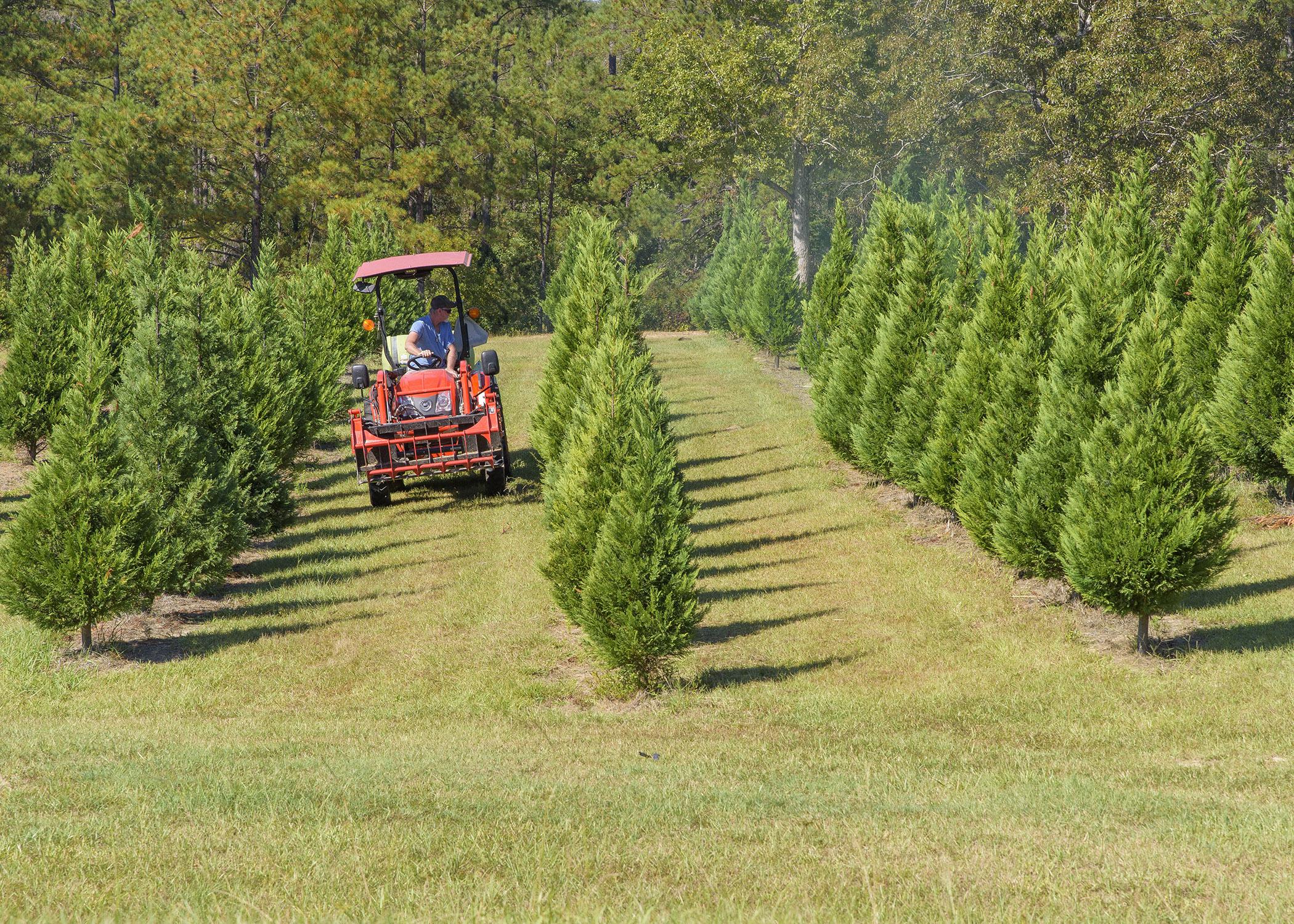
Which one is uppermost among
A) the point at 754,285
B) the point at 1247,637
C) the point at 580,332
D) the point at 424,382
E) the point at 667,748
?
the point at 754,285

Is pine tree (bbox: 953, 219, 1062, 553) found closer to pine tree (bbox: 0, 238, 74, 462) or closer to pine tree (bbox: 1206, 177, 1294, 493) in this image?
pine tree (bbox: 1206, 177, 1294, 493)

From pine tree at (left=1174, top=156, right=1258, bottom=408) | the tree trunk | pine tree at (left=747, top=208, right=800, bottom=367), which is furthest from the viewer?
the tree trunk

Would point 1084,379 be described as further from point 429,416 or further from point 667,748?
point 429,416

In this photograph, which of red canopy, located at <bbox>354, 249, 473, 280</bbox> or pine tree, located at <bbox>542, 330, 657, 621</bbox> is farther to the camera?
red canopy, located at <bbox>354, 249, 473, 280</bbox>

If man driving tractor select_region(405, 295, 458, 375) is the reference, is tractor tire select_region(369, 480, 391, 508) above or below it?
below

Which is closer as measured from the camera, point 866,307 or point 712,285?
point 866,307

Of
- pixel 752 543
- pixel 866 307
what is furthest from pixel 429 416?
pixel 866 307

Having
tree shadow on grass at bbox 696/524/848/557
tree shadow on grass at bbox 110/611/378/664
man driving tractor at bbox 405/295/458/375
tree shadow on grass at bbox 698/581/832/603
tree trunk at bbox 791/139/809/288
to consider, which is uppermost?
tree trunk at bbox 791/139/809/288

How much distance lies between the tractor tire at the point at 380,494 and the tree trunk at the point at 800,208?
2950cm

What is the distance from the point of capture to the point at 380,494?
18734mm

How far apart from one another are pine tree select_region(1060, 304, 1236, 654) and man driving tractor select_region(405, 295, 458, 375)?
966 cm

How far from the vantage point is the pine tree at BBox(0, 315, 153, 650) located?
1208 centimetres

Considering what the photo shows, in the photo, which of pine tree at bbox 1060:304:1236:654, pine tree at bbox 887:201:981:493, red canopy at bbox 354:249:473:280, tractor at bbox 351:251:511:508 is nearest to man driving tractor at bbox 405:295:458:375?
tractor at bbox 351:251:511:508

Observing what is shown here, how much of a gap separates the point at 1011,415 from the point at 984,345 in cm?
153
